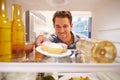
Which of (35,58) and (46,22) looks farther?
(46,22)

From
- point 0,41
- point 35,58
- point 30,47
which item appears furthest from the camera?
point 30,47

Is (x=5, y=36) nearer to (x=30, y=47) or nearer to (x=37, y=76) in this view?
(x=30, y=47)

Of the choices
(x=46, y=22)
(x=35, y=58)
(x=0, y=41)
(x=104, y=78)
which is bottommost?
(x=104, y=78)

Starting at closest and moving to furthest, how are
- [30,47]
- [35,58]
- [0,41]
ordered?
[0,41] → [35,58] → [30,47]

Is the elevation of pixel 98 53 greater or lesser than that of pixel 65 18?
lesser

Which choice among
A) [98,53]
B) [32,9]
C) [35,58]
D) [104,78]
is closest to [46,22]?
[32,9]

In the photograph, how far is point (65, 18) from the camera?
113 centimetres

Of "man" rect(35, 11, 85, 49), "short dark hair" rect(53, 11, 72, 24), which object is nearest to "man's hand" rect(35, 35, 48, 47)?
"man" rect(35, 11, 85, 49)

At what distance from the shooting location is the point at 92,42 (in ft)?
3.51

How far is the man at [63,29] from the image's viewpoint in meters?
1.12

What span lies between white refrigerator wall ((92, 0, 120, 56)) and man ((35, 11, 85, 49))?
125 mm

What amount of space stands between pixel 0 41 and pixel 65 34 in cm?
44

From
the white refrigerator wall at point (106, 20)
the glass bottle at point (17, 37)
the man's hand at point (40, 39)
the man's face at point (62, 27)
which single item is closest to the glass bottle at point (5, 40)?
the glass bottle at point (17, 37)

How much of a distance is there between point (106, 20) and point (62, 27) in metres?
0.30
